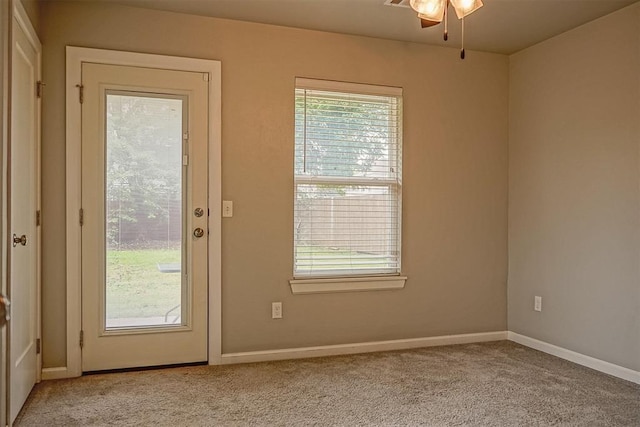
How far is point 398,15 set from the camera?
327 centimetres

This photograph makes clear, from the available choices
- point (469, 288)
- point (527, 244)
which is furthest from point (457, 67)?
point (469, 288)

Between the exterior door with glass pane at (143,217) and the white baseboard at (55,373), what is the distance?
115 millimetres

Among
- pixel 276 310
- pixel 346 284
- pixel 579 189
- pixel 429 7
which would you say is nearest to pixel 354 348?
pixel 346 284

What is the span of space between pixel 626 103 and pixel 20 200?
361 cm

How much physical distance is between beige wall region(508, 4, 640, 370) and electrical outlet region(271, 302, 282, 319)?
6.43 ft

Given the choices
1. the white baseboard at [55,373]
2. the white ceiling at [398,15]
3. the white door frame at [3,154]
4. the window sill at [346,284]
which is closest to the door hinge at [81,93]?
the white ceiling at [398,15]

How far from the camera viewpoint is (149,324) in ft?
10.6

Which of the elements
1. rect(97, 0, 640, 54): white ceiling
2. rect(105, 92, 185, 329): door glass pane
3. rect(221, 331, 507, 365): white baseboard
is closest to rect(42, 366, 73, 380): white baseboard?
rect(105, 92, 185, 329): door glass pane

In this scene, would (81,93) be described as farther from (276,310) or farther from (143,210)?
(276,310)

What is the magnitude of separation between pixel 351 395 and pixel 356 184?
60.8 inches

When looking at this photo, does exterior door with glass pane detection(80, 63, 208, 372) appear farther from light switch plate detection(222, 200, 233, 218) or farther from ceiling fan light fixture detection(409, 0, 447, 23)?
ceiling fan light fixture detection(409, 0, 447, 23)

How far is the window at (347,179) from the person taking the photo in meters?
3.58

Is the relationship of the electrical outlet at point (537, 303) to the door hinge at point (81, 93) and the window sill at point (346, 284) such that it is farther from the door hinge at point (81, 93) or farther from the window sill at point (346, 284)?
the door hinge at point (81, 93)

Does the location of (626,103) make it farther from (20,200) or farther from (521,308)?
(20,200)
